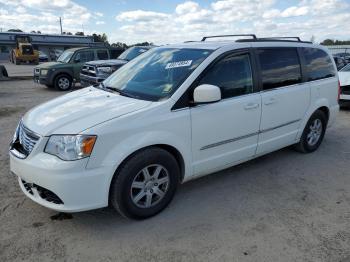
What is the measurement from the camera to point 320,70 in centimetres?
532

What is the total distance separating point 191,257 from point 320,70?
12.8 ft

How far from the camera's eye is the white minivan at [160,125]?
3.01m

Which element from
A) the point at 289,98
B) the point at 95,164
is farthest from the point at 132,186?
the point at 289,98

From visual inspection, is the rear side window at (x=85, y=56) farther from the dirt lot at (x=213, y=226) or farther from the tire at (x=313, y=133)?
the tire at (x=313, y=133)

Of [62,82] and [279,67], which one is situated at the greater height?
[279,67]

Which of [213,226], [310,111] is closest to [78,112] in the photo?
[213,226]

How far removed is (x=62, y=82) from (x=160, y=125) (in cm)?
1161

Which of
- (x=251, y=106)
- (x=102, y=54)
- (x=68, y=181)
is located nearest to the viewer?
(x=68, y=181)

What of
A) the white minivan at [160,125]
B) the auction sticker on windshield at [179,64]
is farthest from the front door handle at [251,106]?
the auction sticker on windshield at [179,64]

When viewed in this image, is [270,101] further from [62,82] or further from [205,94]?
[62,82]

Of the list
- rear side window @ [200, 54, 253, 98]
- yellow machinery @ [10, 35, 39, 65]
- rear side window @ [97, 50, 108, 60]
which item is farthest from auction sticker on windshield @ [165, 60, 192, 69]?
yellow machinery @ [10, 35, 39, 65]

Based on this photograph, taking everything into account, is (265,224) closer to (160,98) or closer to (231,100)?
(231,100)

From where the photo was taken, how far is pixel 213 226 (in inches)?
132

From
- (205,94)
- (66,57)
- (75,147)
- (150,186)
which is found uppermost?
(66,57)
